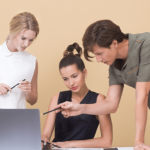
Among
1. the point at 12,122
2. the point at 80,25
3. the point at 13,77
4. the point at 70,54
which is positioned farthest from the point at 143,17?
the point at 12,122

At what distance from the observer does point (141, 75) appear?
45.9 inches

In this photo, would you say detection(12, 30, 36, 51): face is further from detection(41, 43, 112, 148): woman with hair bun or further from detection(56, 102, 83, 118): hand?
detection(56, 102, 83, 118): hand

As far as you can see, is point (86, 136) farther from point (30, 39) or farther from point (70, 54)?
point (30, 39)

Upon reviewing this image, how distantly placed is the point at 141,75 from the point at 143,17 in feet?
4.33

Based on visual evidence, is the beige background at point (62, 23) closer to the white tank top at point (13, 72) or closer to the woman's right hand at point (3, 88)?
the white tank top at point (13, 72)

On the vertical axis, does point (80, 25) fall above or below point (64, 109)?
above

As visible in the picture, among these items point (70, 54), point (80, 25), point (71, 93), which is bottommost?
point (71, 93)

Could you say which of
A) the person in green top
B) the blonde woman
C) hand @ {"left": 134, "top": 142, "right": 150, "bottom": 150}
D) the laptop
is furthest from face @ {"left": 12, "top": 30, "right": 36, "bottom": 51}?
hand @ {"left": 134, "top": 142, "right": 150, "bottom": 150}

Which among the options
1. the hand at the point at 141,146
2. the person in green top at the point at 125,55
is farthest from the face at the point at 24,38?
the hand at the point at 141,146

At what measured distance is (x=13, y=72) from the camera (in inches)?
63.6

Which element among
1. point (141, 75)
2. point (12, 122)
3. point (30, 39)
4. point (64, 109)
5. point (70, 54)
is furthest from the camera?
point (70, 54)

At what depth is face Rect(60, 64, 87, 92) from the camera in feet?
5.08

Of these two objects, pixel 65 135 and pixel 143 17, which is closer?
pixel 65 135

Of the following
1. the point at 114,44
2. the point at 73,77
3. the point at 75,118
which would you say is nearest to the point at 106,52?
the point at 114,44
